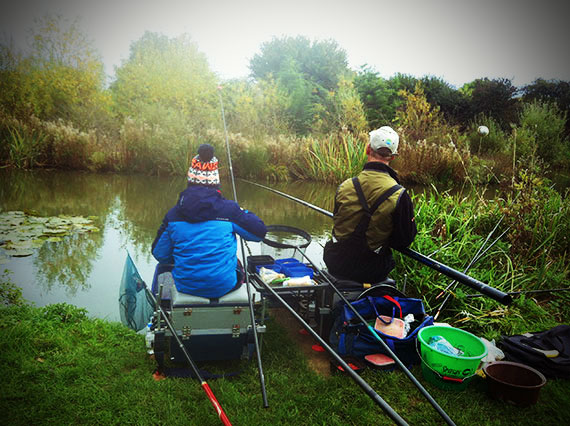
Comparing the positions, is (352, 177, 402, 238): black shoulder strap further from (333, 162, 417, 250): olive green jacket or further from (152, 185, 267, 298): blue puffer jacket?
(152, 185, 267, 298): blue puffer jacket

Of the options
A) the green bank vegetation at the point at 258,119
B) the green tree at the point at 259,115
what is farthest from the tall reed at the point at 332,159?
the green tree at the point at 259,115

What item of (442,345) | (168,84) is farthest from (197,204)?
(168,84)

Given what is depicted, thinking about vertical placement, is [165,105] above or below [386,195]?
above

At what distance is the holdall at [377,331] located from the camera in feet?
8.64

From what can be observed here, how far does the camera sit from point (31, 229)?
567cm

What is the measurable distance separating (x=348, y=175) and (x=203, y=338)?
8031mm

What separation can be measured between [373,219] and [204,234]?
3.68 ft

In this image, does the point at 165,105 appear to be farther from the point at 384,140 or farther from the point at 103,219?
the point at 384,140

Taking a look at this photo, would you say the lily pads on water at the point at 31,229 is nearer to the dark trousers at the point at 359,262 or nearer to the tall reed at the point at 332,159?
the dark trousers at the point at 359,262

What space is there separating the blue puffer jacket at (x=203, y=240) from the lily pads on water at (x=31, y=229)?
319cm

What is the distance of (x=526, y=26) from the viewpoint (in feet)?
63.5

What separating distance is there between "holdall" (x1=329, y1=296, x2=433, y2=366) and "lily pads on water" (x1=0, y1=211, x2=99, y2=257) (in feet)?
13.0

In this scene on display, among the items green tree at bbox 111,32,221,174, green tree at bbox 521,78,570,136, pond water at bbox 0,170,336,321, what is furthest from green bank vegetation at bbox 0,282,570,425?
green tree at bbox 521,78,570,136

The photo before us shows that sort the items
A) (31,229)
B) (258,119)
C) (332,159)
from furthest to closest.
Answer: (258,119) < (332,159) < (31,229)
